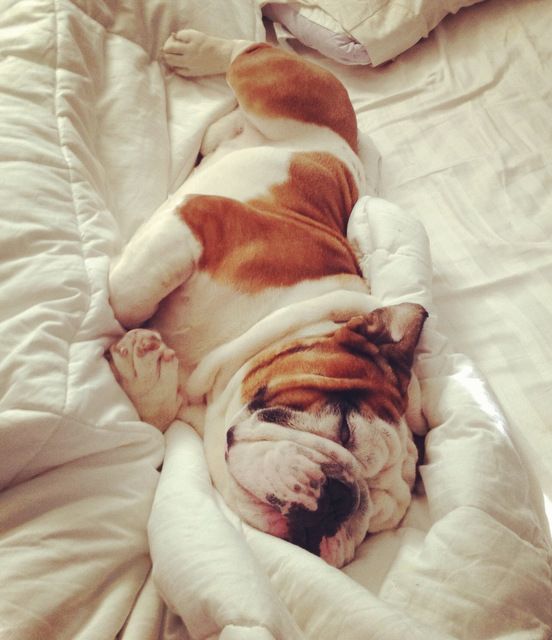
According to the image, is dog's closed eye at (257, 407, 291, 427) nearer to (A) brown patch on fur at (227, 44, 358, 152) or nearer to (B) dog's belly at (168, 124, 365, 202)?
(B) dog's belly at (168, 124, 365, 202)

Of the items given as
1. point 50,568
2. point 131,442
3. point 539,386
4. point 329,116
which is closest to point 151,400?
point 131,442

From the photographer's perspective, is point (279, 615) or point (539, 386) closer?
point (279, 615)

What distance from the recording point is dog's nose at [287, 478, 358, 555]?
1007 mm

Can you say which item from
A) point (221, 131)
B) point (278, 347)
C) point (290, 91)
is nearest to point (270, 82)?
point (290, 91)

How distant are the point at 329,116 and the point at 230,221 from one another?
2.10 ft

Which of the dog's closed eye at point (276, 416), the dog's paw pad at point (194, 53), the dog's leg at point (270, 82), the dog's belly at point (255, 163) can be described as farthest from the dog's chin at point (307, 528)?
the dog's paw pad at point (194, 53)

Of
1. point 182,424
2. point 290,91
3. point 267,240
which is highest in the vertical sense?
Result: point 290,91

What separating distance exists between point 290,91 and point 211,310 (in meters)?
0.86

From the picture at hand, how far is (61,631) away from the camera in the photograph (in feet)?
2.55

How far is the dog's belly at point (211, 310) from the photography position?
1321 mm

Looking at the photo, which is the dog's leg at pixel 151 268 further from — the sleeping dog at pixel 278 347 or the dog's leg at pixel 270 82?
the dog's leg at pixel 270 82

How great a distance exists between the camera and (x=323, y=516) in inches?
39.8

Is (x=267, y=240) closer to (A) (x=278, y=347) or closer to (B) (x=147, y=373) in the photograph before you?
(A) (x=278, y=347)

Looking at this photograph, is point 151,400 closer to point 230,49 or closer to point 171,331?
point 171,331
